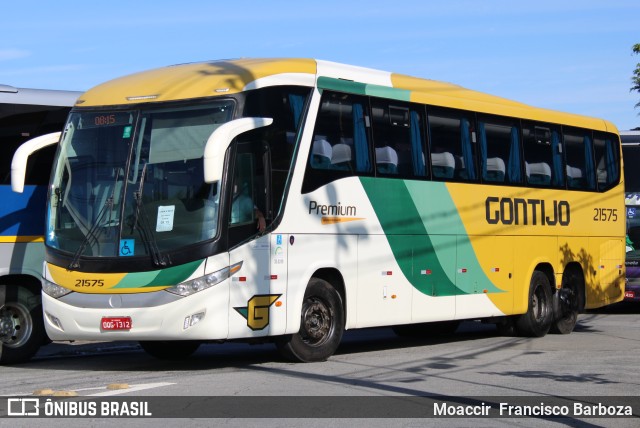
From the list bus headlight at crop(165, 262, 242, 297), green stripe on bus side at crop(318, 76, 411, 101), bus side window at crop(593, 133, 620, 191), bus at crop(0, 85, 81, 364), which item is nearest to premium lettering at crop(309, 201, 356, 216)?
green stripe on bus side at crop(318, 76, 411, 101)

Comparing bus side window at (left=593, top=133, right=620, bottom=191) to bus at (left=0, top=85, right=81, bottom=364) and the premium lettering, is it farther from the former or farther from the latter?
bus at (left=0, top=85, right=81, bottom=364)

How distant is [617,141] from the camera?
878 inches

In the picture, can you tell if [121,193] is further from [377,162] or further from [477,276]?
[477,276]

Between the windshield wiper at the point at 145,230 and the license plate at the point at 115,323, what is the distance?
29.7 inches

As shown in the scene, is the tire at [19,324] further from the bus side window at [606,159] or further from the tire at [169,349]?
the bus side window at [606,159]

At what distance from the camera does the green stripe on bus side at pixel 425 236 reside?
52.3 feet

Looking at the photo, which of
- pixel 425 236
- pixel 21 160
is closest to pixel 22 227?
pixel 21 160

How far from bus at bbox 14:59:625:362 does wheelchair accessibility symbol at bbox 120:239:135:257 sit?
19 mm

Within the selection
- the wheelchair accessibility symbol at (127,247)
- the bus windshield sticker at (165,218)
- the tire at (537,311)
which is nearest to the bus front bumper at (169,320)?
the wheelchair accessibility symbol at (127,247)

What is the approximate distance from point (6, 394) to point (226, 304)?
2.79 meters

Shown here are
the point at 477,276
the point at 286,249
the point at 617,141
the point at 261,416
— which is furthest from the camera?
the point at 617,141

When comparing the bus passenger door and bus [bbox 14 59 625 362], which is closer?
bus [bbox 14 59 625 362]

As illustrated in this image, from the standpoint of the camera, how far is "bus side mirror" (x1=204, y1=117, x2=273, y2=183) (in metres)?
12.5

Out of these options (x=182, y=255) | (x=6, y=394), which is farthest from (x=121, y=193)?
(x=6, y=394)
